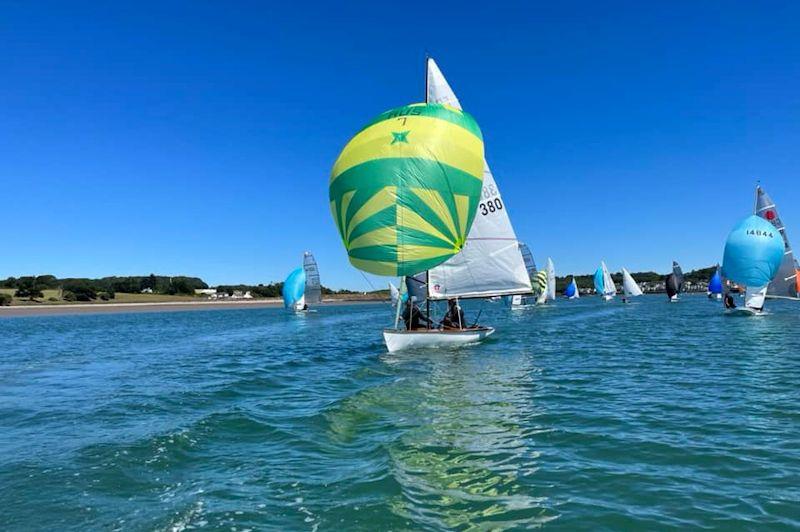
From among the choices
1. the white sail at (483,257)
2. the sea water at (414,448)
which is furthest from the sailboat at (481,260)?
the sea water at (414,448)

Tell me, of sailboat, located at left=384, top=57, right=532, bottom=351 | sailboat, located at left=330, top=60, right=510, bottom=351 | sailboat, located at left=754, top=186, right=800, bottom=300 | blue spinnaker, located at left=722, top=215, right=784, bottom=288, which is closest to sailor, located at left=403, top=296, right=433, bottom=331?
sailboat, located at left=384, top=57, right=532, bottom=351

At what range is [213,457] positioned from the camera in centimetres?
848

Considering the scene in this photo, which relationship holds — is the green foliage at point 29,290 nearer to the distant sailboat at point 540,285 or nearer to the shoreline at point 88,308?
the shoreline at point 88,308

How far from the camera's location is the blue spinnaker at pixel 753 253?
3859 centimetres

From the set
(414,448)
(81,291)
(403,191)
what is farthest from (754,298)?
(81,291)

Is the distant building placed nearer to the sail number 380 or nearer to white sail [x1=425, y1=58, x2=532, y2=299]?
white sail [x1=425, y1=58, x2=532, y2=299]

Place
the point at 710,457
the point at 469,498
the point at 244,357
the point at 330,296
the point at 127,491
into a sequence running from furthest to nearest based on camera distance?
1. the point at 330,296
2. the point at 244,357
3. the point at 710,457
4. the point at 127,491
5. the point at 469,498

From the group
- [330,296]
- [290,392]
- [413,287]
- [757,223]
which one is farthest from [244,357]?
[330,296]

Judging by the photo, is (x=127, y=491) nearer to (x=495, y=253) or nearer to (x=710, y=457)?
(x=710, y=457)

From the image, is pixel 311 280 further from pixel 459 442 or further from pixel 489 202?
pixel 459 442

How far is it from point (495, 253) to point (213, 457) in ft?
63.1

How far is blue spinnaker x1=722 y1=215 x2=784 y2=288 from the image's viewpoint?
38594 millimetres

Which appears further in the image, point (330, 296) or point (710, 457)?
point (330, 296)

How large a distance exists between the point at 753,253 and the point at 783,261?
912 cm
